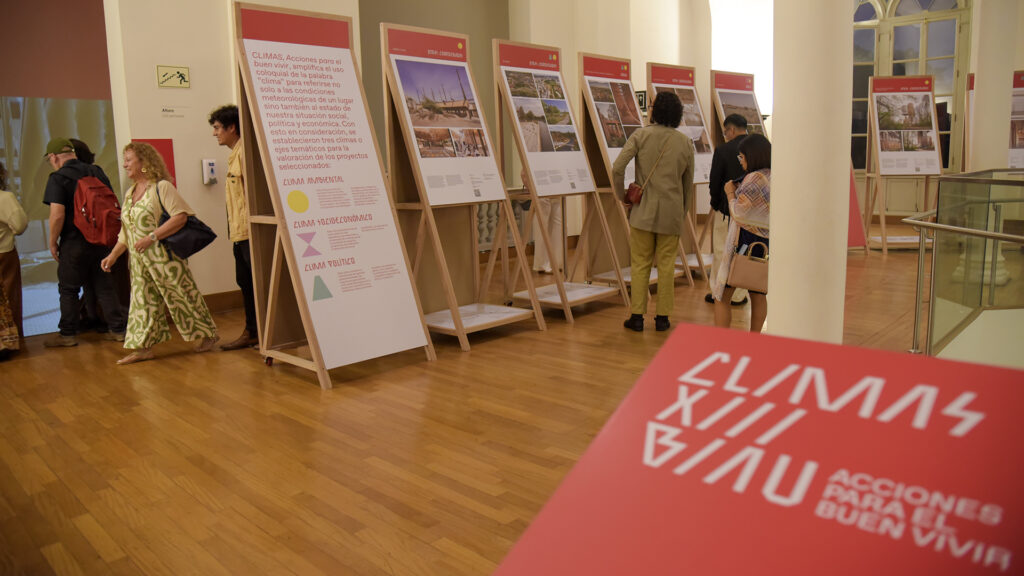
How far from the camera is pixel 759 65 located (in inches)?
524

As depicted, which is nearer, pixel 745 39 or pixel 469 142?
pixel 469 142

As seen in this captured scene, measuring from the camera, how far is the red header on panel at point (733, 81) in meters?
9.09

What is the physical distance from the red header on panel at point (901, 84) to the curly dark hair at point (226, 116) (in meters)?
8.64

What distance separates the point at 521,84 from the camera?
669cm

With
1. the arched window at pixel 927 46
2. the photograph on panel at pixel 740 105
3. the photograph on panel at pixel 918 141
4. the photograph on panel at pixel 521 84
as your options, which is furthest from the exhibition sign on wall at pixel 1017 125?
the photograph on panel at pixel 521 84

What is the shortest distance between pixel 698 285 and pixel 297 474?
5.67 meters

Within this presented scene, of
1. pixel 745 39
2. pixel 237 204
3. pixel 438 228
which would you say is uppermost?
pixel 745 39

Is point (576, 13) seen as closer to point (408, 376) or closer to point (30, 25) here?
point (30, 25)

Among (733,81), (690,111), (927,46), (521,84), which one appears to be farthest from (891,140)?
(521,84)

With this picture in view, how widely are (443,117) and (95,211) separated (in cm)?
277

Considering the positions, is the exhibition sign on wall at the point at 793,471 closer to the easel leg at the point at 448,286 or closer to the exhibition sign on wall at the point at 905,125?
the easel leg at the point at 448,286

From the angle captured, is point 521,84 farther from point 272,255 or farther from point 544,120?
point 272,255

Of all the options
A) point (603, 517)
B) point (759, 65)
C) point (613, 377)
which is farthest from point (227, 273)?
point (759, 65)

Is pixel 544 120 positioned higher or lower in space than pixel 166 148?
higher
